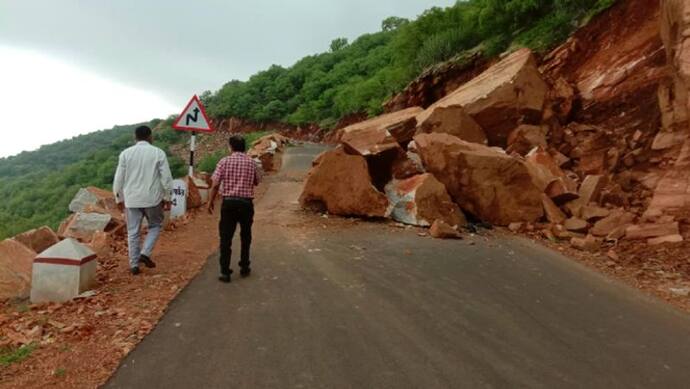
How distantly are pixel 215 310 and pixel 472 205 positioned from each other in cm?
607

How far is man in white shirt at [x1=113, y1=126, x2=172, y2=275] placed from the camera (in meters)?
5.99

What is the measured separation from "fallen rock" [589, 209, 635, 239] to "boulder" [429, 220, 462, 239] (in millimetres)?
2306

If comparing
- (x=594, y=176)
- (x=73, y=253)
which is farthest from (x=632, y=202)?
(x=73, y=253)

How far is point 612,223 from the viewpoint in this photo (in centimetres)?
834

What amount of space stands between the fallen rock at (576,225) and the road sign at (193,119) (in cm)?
713

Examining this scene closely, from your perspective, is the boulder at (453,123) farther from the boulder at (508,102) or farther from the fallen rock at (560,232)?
the fallen rock at (560,232)

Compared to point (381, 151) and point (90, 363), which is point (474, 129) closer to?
point (381, 151)

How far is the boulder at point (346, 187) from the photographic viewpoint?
946cm

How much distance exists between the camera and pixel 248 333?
13.7 ft

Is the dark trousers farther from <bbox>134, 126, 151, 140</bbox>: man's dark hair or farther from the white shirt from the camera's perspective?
<bbox>134, 126, 151, 140</bbox>: man's dark hair

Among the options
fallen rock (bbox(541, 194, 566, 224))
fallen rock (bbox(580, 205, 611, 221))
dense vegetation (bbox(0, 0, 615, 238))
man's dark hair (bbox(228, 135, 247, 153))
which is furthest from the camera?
dense vegetation (bbox(0, 0, 615, 238))

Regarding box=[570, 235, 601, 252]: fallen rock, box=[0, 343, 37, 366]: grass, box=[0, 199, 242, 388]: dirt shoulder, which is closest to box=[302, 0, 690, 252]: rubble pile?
box=[570, 235, 601, 252]: fallen rock

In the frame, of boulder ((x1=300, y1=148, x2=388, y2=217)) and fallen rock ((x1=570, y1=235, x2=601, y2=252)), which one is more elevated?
boulder ((x1=300, y1=148, x2=388, y2=217))

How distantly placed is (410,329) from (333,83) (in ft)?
199
